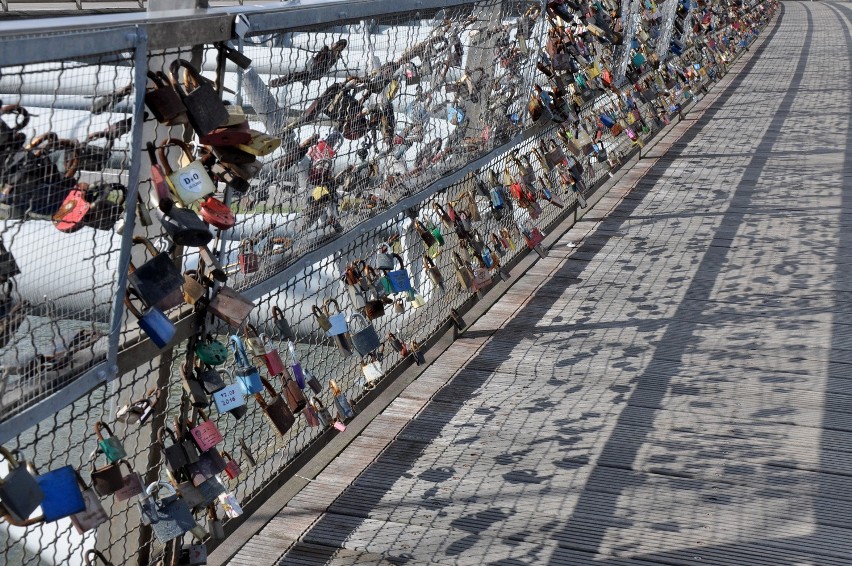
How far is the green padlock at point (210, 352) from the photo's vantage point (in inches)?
85.4

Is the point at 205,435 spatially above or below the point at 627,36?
below

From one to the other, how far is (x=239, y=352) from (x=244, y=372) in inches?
1.8

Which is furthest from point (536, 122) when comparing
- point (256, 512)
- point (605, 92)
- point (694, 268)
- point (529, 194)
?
point (256, 512)

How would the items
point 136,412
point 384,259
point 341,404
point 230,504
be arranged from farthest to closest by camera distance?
point 384,259 → point 341,404 → point 230,504 → point 136,412

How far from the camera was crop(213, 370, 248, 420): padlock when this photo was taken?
7.20ft

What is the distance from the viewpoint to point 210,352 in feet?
7.13

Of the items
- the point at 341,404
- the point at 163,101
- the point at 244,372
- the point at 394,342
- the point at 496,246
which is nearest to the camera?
the point at 163,101

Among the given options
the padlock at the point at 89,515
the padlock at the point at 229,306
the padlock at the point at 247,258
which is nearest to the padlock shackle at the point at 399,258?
the padlock at the point at 247,258

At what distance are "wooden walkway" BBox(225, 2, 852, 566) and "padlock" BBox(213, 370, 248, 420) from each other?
0.56 meters

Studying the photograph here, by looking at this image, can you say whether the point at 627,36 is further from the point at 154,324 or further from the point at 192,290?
the point at 154,324

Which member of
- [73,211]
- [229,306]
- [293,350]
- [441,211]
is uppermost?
[73,211]

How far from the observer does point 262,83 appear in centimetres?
222

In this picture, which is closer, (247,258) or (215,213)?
(215,213)

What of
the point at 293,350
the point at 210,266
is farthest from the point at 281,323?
the point at 210,266
